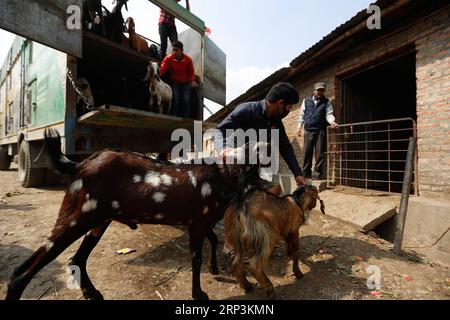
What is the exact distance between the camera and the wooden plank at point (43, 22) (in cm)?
304

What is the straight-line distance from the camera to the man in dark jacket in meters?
2.75

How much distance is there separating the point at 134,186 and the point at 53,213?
11.0 ft

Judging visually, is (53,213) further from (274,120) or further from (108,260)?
(274,120)

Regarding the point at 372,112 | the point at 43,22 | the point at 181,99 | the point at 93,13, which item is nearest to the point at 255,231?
the point at 43,22

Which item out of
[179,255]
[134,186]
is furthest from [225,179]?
[179,255]

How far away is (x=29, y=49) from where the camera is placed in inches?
234

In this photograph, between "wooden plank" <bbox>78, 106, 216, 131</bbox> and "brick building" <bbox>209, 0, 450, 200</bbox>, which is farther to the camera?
"brick building" <bbox>209, 0, 450, 200</bbox>

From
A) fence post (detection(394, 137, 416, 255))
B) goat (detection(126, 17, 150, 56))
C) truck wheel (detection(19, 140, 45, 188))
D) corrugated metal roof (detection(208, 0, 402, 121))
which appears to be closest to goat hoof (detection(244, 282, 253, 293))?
fence post (detection(394, 137, 416, 255))

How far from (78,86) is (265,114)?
146 inches

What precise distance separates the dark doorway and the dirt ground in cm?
281

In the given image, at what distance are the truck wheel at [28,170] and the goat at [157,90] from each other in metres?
3.47

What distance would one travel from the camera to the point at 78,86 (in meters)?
4.63

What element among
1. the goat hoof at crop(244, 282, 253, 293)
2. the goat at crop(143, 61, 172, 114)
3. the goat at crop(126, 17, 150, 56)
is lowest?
the goat hoof at crop(244, 282, 253, 293)

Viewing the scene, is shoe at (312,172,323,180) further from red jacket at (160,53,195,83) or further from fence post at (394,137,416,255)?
red jacket at (160,53,195,83)
